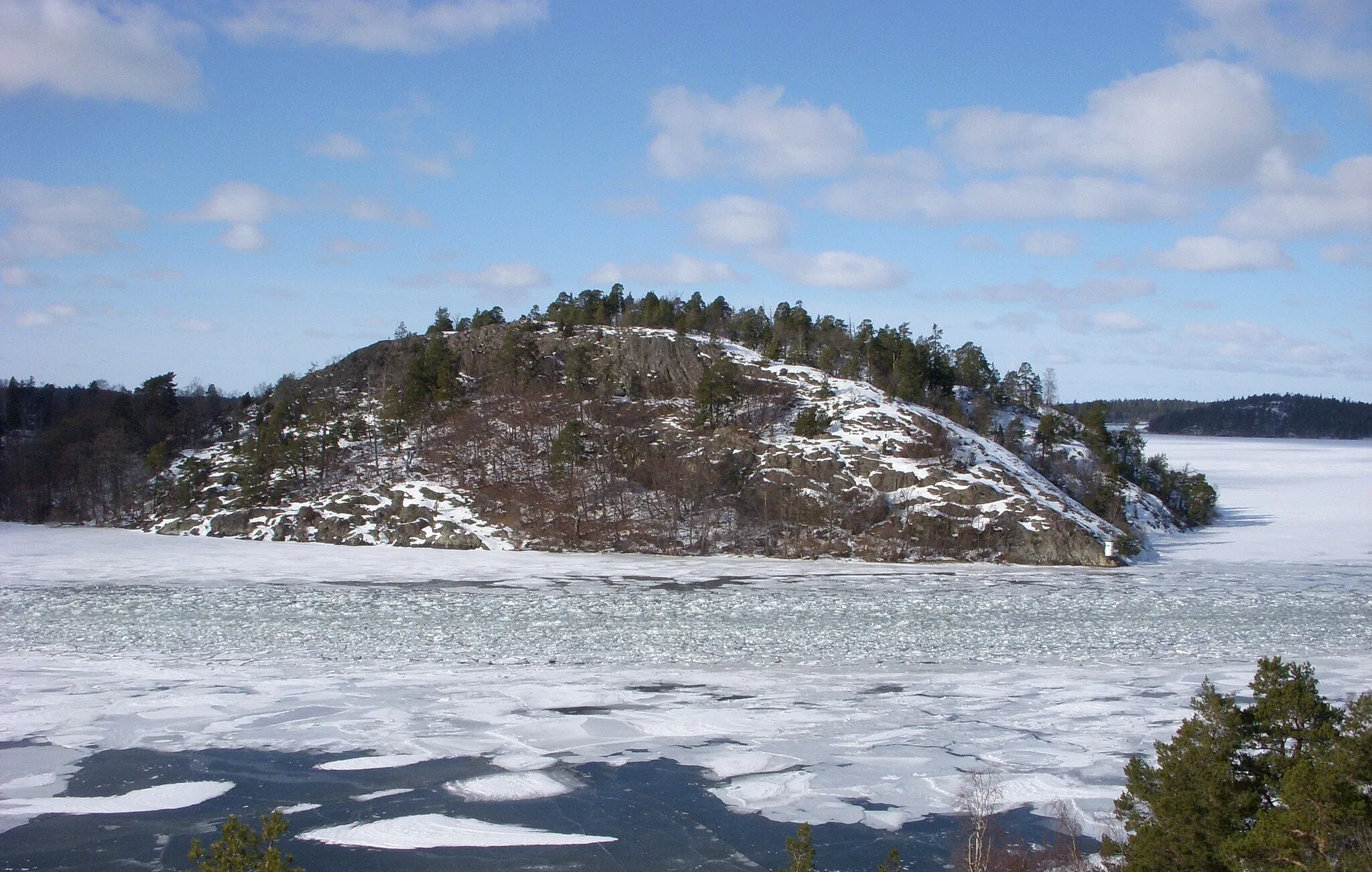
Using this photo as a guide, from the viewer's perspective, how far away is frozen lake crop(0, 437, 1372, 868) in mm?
13148

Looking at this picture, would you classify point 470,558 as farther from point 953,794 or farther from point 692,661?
point 953,794

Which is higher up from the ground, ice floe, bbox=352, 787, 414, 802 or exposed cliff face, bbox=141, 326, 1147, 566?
exposed cliff face, bbox=141, 326, 1147, 566

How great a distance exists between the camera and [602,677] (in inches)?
792

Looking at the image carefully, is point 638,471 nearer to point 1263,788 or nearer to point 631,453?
point 631,453

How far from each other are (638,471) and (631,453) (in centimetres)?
170

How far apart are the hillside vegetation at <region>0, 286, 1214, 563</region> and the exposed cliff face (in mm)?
150

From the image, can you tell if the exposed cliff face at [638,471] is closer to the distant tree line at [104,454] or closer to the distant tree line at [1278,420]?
the distant tree line at [104,454]

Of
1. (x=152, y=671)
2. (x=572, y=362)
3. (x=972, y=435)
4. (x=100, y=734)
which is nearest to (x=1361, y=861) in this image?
(x=100, y=734)

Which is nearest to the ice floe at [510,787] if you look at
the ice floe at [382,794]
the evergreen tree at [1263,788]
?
the ice floe at [382,794]

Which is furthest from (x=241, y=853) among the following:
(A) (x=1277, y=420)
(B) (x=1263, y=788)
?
(A) (x=1277, y=420)

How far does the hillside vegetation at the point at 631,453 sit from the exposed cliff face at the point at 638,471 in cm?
15

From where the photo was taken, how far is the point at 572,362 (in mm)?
61938

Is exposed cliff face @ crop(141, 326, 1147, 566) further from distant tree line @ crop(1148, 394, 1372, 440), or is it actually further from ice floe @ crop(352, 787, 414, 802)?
distant tree line @ crop(1148, 394, 1372, 440)

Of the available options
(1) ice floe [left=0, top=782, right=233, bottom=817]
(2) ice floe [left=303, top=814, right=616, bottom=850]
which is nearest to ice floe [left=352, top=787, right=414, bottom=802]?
(2) ice floe [left=303, top=814, right=616, bottom=850]
